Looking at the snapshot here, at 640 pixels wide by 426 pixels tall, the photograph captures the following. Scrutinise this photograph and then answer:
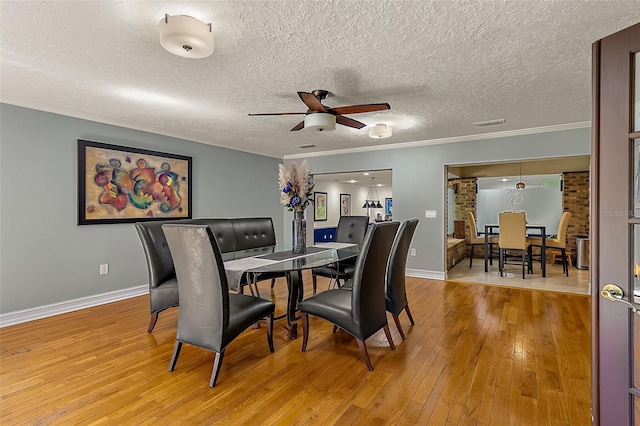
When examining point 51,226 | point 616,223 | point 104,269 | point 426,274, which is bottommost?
point 426,274

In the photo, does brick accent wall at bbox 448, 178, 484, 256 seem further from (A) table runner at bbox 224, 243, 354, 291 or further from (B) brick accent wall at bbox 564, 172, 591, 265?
(A) table runner at bbox 224, 243, 354, 291

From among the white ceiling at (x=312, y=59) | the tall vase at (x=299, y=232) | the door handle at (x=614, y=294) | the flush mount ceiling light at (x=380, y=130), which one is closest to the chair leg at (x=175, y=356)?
the tall vase at (x=299, y=232)

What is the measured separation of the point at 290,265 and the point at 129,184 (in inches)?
109

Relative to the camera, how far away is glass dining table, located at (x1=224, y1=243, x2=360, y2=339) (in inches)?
96.7

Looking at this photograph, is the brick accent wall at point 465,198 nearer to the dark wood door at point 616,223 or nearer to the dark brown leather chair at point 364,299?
the dark brown leather chair at point 364,299

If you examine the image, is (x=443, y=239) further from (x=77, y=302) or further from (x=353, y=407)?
(x=77, y=302)

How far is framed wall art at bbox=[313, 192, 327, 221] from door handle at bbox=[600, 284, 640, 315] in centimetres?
885

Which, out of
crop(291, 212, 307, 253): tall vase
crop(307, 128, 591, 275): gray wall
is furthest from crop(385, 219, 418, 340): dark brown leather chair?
crop(307, 128, 591, 275): gray wall

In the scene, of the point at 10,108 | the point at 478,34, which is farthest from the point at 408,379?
the point at 10,108

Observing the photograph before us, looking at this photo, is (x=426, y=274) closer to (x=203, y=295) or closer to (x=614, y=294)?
(x=203, y=295)

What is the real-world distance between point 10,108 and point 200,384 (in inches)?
131

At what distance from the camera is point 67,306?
3.64 m

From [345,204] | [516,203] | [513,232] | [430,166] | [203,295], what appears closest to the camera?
[203,295]

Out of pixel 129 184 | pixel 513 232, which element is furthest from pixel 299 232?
pixel 513 232
